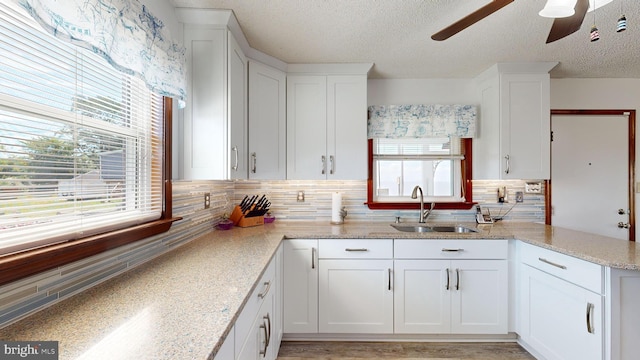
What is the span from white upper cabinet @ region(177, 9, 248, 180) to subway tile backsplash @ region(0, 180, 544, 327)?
22 centimetres

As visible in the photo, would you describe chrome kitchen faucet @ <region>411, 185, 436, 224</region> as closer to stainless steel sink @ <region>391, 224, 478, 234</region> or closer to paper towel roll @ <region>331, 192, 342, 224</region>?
stainless steel sink @ <region>391, 224, 478, 234</region>

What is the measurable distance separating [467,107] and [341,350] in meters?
2.33

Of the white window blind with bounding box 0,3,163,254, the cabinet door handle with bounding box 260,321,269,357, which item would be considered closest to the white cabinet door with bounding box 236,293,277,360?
the cabinet door handle with bounding box 260,321,269,357

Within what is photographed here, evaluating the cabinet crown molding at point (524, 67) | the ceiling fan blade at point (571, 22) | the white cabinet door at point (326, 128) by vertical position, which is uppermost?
the cabinet crown molding at point (524, 67)

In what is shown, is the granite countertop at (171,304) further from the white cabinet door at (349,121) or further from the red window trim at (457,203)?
the white cabinet door at (349,121)

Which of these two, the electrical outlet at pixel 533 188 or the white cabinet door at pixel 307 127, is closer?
the white cabinet door at pixel 307 127

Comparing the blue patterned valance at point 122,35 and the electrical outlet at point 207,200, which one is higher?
the blue patterned valance at point 122,35

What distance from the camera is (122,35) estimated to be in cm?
106

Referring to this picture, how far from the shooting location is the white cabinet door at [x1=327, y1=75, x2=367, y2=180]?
7.88 ft

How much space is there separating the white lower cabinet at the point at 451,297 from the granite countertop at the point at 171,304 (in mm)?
481

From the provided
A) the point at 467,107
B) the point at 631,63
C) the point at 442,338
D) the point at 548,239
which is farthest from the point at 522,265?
the point at 631,63

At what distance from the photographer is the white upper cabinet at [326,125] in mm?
2402

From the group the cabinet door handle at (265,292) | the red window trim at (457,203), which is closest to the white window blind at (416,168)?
the red window trim at (457,203)

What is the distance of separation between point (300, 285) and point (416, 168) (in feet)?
5.12
